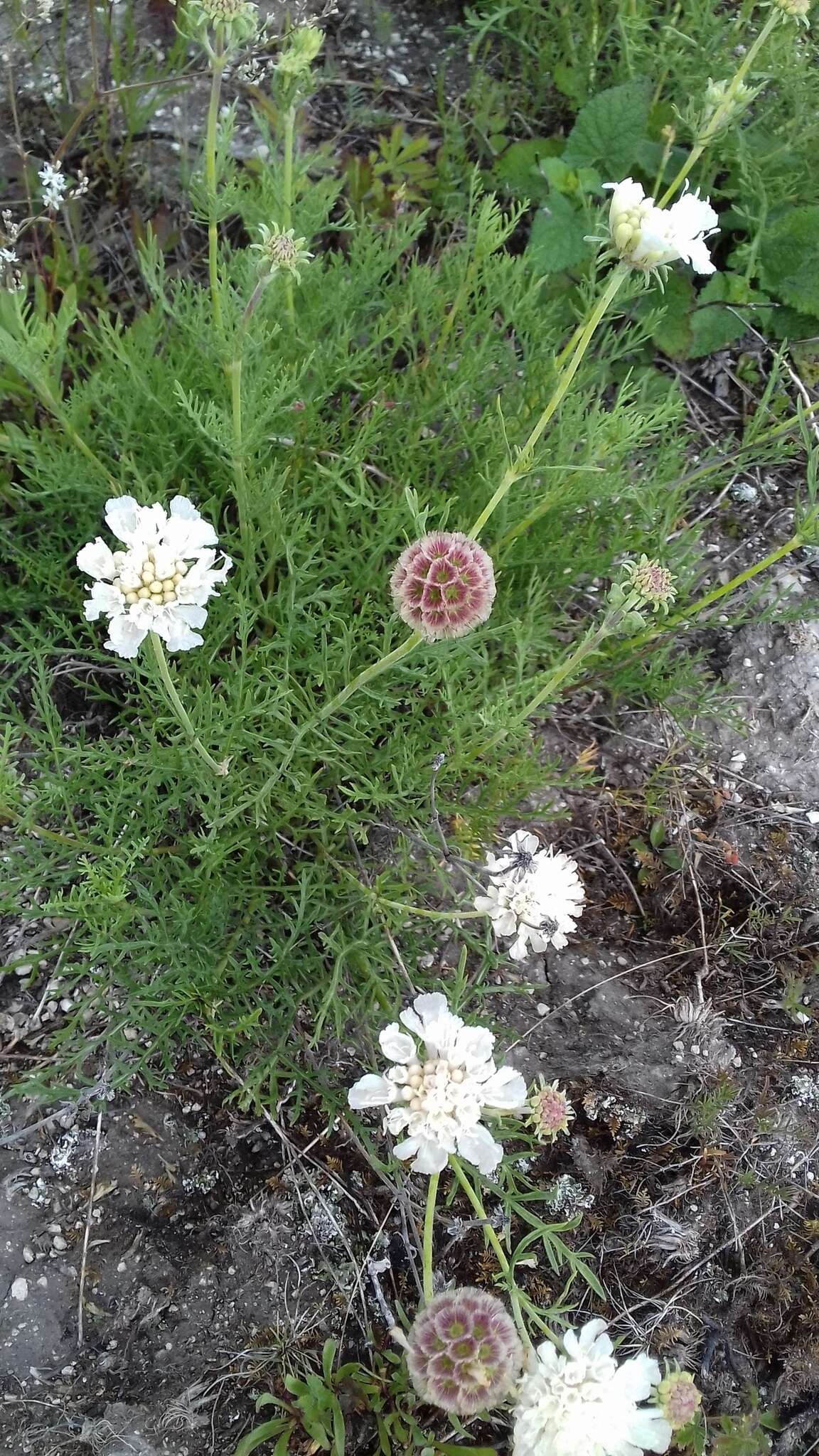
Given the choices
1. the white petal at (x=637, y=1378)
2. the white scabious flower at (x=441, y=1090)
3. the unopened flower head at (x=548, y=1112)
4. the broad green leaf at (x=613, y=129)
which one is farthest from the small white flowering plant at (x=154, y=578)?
the broad green leaf at (x=613, y=129)

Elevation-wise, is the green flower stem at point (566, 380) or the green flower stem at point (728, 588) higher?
the green flower stem at point (566, 380)

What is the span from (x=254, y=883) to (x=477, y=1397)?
1.32m

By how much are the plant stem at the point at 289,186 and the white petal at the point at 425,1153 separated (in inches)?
75.5

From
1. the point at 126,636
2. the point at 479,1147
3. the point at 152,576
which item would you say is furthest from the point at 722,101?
the point at 479,1147

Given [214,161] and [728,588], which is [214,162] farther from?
[728,588]

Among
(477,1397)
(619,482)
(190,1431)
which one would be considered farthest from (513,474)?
(190,1431)

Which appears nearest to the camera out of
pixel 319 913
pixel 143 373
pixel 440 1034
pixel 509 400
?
pixel 440 1034

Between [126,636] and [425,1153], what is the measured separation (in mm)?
1077

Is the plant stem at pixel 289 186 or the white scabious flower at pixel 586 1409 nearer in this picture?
the white scabious flower at pixel 586 1409

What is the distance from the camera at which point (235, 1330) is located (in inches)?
89.0

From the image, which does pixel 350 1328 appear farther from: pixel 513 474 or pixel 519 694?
pixel 513 474

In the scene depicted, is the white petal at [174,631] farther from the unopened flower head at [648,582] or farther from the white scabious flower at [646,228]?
the white scabious flower at [646,228]

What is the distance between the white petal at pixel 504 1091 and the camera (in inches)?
69.1

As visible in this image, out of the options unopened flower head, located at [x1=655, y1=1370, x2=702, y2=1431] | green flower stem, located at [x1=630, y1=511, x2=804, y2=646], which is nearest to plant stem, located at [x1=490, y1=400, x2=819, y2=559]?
green flower stem, located at [x1=630, y1=511, x2=804, y2=646]
